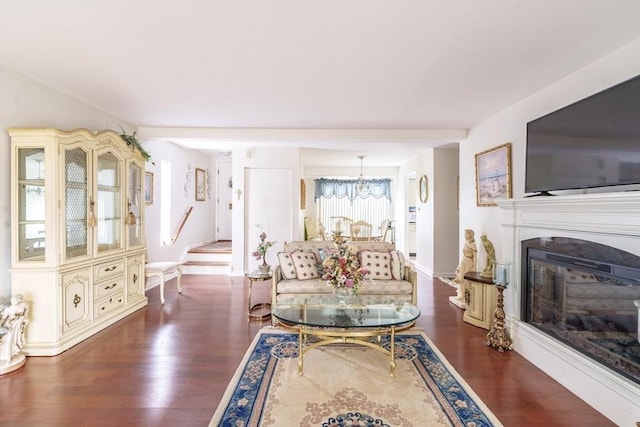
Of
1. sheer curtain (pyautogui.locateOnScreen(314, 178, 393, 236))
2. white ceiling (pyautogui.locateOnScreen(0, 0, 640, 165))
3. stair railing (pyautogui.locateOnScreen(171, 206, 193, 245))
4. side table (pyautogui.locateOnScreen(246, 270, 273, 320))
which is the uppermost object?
white ceiling (pyautogui.locateOnScreen(0, 0, 640, 165))

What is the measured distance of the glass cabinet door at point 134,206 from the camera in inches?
154

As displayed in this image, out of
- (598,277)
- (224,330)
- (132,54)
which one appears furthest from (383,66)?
(224,330)

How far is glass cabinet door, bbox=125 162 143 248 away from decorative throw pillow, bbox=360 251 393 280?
2990mm

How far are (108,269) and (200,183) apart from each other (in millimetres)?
3748

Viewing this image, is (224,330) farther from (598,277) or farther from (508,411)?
(598,277)

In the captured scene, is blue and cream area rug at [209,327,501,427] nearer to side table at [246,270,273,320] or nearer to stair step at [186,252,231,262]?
side table at [246,270,273,320]

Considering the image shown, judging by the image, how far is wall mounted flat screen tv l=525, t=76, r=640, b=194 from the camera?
1972mm

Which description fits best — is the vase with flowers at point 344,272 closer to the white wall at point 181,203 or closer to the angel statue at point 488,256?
the angel statue at point 488,256

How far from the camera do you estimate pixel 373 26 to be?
198 centimetres

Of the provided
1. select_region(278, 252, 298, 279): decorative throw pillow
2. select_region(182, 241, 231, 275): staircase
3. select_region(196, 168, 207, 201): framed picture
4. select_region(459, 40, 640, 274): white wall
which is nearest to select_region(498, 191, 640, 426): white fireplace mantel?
select_region(459, 40, 640, 274): white wall

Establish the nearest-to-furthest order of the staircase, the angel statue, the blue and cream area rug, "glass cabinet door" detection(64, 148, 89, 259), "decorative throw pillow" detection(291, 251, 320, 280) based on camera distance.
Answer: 1. the blue and cream area rug
2. "glass cabinet door" detection(64, 148, 89, 259)
3. the angel statue
4. "decorative throw pillow" detection(291, 251, 320, 280)
5. the staircase

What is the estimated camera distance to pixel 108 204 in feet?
11.8

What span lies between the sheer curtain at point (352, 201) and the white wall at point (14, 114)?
6.63 m

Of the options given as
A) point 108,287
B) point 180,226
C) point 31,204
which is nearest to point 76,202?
point 31,204
